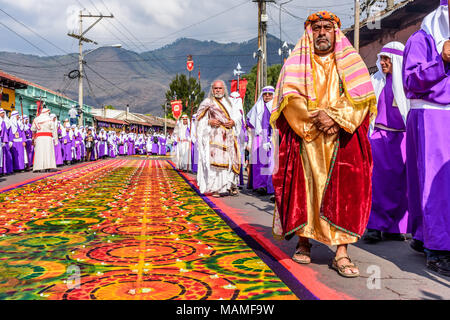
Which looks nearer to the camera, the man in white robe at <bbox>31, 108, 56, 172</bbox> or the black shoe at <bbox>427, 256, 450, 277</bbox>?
the black shoe at <bbox>427, 256, 450, 277</bbox>

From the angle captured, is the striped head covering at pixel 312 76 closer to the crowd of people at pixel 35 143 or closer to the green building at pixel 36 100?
the crowd of people at pixel 35 143

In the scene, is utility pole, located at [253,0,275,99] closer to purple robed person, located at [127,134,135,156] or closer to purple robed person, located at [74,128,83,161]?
purple robed person, located at [74,128,83,161]

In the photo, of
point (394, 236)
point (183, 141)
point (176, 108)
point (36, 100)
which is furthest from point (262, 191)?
point (36, 100)

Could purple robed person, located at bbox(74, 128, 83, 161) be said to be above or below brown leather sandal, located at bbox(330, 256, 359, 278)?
above

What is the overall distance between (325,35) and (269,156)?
4765 millimetres

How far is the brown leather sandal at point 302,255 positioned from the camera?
3.32m

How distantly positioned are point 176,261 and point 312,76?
1735 millimetres

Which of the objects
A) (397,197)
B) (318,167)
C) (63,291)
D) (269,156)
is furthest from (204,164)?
(63,291)

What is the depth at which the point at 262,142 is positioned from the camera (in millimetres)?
8117

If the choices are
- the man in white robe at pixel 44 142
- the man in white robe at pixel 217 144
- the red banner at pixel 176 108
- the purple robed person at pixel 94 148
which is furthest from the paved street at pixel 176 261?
the red banner at pixel 176 108

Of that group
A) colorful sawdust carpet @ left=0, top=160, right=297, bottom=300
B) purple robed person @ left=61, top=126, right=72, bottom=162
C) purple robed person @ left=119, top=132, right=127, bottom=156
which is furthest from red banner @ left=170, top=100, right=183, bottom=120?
colorful sawdust carpet @ left=0, top=160, right=297, bottom=300

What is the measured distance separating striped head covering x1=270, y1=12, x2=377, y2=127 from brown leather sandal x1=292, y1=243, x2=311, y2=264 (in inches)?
39.8

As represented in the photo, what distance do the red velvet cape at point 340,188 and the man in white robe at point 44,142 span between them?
11537 mm

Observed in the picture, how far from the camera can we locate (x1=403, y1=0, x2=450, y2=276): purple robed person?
10.5ft
